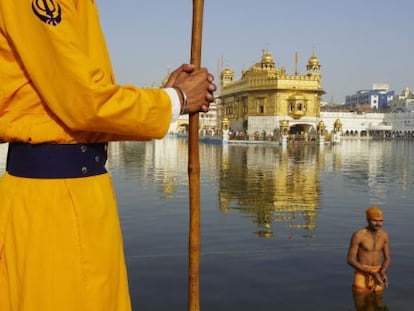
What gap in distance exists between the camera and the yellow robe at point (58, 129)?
1.34 m

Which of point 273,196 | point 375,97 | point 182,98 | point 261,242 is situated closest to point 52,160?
point 182,98

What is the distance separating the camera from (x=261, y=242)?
262 inches

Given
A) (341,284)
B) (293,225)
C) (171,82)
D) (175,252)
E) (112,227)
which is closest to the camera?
(112,227)

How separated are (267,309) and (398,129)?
7572 centimetres

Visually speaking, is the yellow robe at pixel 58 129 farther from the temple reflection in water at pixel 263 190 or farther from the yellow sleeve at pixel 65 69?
the temple reflection in water at pixel 263 190

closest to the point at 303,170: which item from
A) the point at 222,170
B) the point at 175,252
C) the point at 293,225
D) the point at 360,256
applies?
the point at 222,170

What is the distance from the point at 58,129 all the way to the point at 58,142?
42 mm

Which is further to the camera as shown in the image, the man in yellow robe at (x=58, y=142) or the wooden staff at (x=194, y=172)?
the wooden staff at (x=194, y=172)

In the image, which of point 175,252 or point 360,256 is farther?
point 175,252

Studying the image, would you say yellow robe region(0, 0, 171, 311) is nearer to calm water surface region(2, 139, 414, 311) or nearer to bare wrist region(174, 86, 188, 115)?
bare wrist region(174, 86, 188, 115)

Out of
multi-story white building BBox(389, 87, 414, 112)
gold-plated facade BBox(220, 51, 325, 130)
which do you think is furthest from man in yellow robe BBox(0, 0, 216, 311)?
multi-story white building BBox(389, 87, 414, 112)

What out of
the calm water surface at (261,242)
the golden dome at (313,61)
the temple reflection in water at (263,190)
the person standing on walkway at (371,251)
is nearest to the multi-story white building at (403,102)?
the golden dome at (313,61)

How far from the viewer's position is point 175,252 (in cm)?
607

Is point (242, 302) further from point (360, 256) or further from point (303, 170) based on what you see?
point (303, 170)
